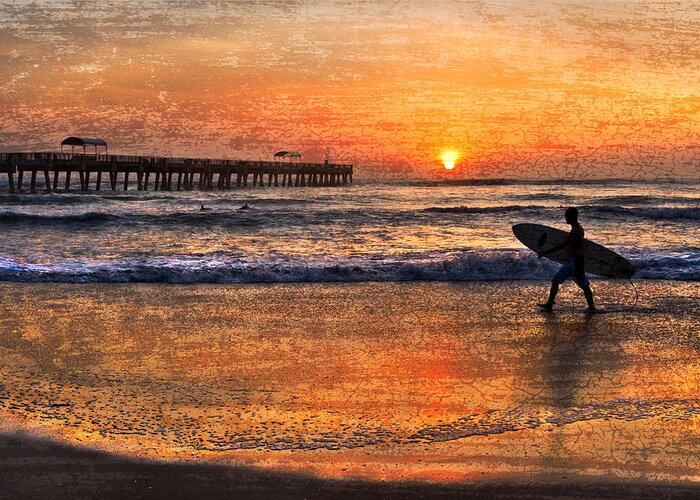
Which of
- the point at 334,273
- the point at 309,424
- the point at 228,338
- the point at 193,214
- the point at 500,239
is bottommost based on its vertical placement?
the point at 193,214

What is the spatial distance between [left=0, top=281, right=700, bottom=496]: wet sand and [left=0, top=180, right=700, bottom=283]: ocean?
2474 millimetres

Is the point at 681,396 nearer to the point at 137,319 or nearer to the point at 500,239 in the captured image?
the point at 137,319

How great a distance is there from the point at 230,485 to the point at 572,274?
6.83 m

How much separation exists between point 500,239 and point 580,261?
1070cm

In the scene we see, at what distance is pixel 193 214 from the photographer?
30266 mm

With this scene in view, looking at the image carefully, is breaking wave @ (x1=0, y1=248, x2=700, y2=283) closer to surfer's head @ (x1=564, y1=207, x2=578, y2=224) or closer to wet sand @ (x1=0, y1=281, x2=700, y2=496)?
wet sand @ (x1=0, y1=281, x2=700, y2=496)

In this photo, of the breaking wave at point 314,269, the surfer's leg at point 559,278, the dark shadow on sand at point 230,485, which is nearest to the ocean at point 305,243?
Answer: the breaking wave at point 314,269

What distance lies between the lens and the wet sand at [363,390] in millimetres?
4738

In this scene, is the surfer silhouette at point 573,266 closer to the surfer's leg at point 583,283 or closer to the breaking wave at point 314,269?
the surfer's leg at point 583,283

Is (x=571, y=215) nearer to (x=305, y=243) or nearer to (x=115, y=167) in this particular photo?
(x=305, y=243)

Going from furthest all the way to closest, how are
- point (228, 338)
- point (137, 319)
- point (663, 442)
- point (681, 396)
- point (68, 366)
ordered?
point (137, 319) → point (228, 338) → point (68, 366) → point (681, 396) → point (663, 442)

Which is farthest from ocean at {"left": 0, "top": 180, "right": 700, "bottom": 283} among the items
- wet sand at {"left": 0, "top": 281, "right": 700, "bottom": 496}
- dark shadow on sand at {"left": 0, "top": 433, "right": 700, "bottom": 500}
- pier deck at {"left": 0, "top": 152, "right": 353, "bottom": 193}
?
pier deck at {"left": 0, "top": 152, "right": 353, "bottom": 193}

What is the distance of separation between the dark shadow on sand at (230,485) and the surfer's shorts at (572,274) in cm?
580

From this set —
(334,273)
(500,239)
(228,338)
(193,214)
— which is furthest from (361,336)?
(193,214)
